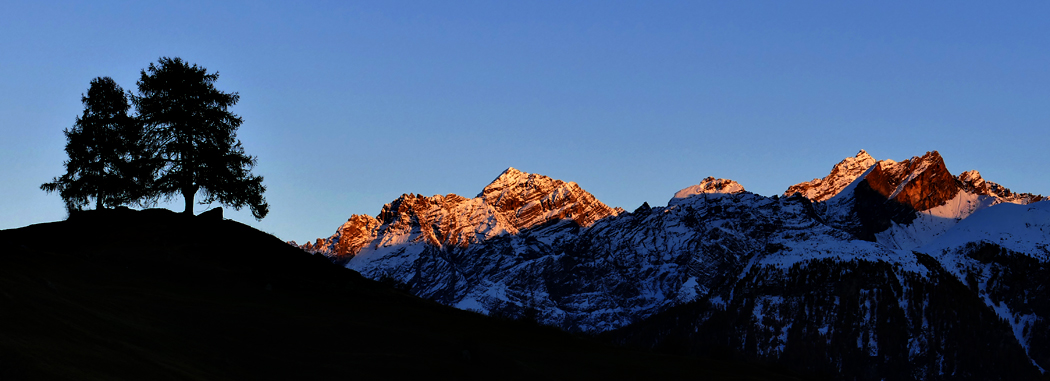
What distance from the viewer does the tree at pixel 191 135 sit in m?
57.7

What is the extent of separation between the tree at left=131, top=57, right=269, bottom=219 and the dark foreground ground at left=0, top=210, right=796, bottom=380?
7.51ft

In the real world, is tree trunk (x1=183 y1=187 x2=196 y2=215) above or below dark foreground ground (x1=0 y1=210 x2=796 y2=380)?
above

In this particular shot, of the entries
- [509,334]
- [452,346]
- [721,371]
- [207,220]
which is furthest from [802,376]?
[207,220]

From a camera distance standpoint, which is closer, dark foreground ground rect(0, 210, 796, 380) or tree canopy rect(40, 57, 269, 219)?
dark foreground ground rect(0, 210, 796, 380)

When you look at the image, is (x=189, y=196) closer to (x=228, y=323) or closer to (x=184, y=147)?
(x=184, y=147)

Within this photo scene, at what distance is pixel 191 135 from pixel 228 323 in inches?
911

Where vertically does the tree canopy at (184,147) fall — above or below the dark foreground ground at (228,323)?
above

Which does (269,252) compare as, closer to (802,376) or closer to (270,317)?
(270,317)

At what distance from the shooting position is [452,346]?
125ft

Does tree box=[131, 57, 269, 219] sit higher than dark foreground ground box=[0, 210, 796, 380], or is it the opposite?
tree box=[131, 57, 269, 219]

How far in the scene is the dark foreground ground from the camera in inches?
1142

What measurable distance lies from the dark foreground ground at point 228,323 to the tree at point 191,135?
2289 mm

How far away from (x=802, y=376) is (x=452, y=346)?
15.2 meters

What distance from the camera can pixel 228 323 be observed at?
123 feet
